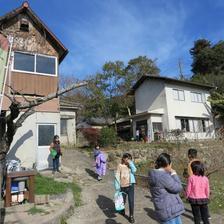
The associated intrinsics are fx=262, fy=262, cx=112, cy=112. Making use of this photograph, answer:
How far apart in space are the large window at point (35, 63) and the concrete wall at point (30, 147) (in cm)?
254

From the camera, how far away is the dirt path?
287 inches

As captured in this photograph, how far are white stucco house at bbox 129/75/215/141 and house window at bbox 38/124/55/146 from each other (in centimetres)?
1301

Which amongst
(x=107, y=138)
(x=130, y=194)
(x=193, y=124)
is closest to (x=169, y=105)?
(x=193, y=124)

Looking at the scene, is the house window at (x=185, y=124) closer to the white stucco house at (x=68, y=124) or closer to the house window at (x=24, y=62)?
the white stucco house at (x=68, y=124)

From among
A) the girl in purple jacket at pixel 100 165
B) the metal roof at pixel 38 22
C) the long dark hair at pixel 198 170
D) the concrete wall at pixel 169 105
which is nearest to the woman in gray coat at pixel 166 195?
the long dark hair at pixel 198 170

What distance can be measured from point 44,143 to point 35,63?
4.54 meters

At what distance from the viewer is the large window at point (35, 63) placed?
1436 cm

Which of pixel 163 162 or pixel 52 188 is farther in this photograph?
pixel 52 188

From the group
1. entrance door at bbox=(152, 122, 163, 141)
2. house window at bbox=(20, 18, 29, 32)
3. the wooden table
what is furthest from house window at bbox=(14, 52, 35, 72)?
entrance door at bbox=(152, 122, 163, 141)

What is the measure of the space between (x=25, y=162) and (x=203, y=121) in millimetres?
22334

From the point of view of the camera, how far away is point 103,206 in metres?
8.87

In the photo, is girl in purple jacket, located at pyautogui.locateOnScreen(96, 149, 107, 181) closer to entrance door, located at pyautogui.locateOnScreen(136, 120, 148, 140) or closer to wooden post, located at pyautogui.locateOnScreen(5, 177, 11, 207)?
wooden post, located at pyautogui.locateOnScreen(5, 177, 11, 207)

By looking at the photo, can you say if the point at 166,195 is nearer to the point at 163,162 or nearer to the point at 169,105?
the point at 163,162

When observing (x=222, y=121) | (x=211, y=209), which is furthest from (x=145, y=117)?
(x=211, y=209)
